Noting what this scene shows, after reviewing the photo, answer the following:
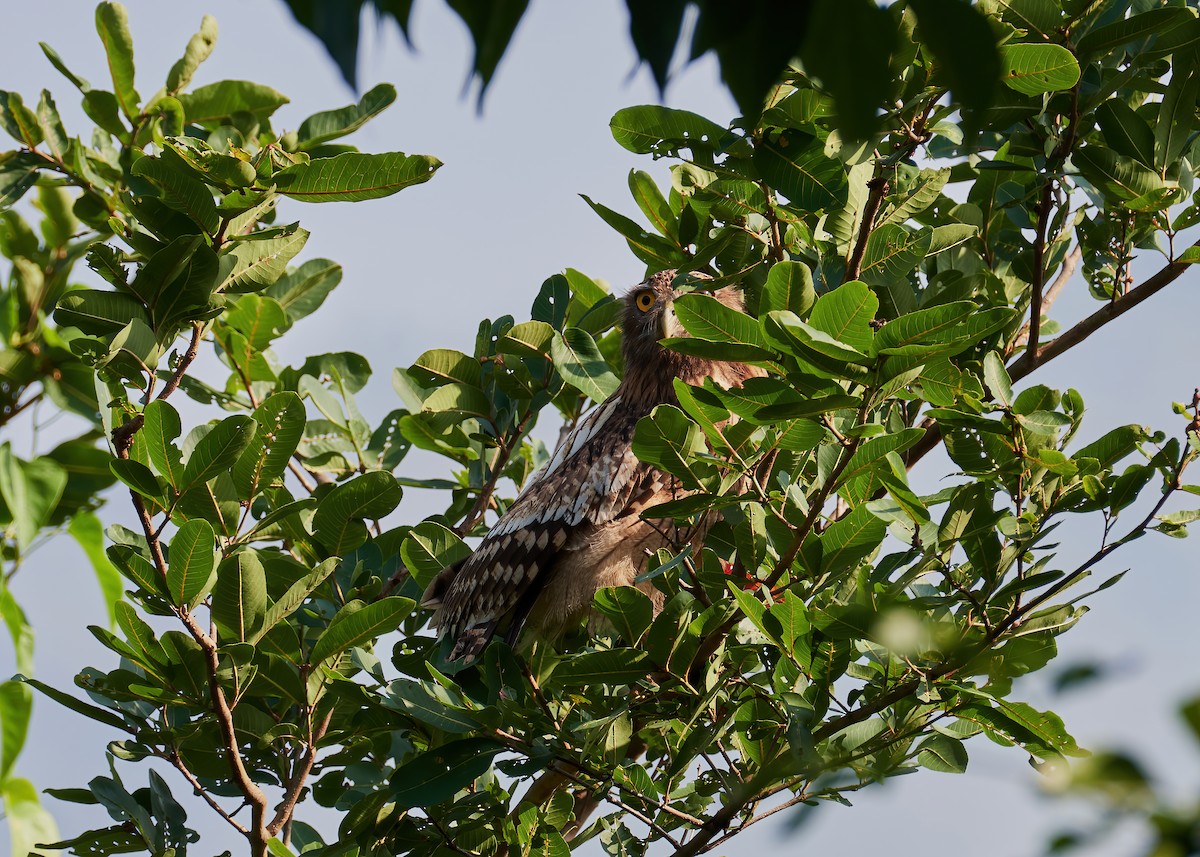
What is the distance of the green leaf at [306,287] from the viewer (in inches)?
193

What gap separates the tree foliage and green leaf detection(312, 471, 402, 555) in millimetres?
10

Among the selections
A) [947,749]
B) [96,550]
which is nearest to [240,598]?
[96,550]

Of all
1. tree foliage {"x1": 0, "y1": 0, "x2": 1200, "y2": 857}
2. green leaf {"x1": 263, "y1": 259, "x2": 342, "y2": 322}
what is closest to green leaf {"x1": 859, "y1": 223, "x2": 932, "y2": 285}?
tree foliage {"x1": 0, "y1": 0, "x2": 1200, "y2": 857}

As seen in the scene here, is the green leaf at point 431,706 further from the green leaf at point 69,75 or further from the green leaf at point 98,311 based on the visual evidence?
the green leaf at point 69,75

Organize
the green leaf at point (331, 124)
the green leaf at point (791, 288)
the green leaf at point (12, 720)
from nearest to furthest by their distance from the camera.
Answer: the green leaf at point (12, 720), the green leaf at point (791, 288), the green leaf at point (331, 124)

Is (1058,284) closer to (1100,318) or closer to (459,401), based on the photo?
(1100,318)

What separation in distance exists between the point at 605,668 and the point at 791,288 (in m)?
1.17

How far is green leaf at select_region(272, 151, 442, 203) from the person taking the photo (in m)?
3.24

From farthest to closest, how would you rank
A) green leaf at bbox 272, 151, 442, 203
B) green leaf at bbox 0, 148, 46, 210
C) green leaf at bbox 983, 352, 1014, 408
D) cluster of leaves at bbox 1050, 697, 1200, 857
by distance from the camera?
green leaf at bbox 0, 148, 46, 210 → green leaf at bbox 272, 151, 442, 203 → green leaf at bbox 983, 352, 1014, 408 → cluster of leaves at bbox 1050, 697, 1200, 857

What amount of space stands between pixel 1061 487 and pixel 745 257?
1334 millimetres

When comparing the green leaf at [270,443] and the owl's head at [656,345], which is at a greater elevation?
the owl's head at [656,345]

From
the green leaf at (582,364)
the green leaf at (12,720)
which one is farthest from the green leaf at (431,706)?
the green leaf at (12,720)

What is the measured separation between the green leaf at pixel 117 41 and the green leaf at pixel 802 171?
291 centimetres

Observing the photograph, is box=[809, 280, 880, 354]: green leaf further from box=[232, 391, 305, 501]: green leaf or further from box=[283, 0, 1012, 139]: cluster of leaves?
box=[232, 391, 305, 501]: green leaf
